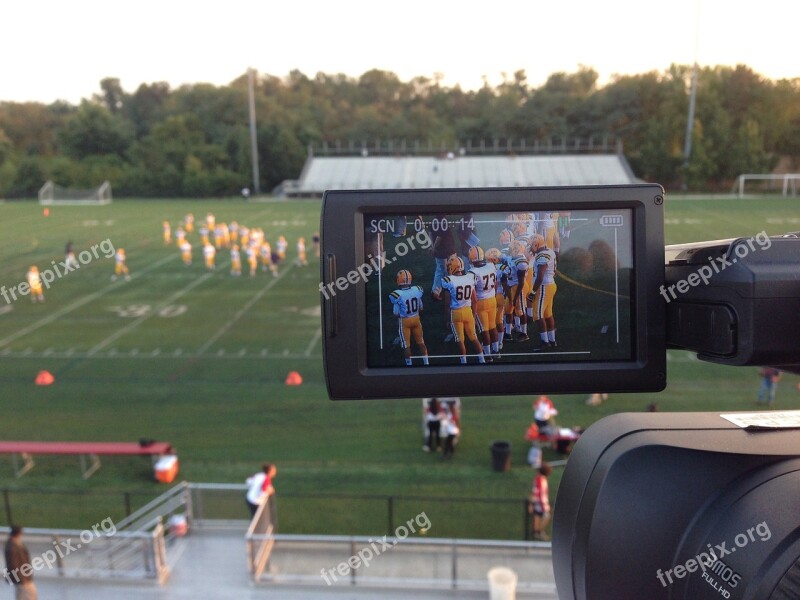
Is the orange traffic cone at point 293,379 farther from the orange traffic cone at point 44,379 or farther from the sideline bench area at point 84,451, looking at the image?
the orange traffic cone at point 44,379

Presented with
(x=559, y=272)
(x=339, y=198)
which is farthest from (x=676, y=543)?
(x=339, y=198)

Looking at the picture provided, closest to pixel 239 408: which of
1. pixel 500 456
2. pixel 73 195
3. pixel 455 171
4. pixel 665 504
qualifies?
pixel 500 456

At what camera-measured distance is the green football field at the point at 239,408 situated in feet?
24.5

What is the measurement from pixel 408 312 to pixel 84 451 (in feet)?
25.3

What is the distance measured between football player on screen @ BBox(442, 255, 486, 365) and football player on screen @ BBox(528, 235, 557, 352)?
130mm

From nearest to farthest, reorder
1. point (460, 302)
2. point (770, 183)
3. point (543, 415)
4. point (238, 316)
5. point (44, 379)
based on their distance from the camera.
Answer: point (460, 302) → point (543, 415) → point (44, 379) → point (238, 316) → point (770, 183)

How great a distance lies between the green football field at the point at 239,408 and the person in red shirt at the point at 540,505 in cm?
25

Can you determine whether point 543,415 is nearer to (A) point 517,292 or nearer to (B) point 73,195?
(A) point 517,292

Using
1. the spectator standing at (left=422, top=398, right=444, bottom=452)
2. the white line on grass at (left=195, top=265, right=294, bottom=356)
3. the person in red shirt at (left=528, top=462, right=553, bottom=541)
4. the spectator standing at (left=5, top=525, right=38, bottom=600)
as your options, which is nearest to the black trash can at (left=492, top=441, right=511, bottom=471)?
the spectator standing at (left=422, top=398, right=444, bottom=452)

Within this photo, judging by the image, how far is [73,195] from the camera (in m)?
44.5

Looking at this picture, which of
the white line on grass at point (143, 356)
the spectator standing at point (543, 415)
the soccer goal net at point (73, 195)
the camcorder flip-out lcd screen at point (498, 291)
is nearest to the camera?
the camcorder flip-out lcd screen at point (498, 291)

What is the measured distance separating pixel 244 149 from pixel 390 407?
43.4 meters

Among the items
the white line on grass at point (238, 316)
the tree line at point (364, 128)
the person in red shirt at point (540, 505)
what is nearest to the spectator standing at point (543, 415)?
the person in red shirt at point (540, 505)

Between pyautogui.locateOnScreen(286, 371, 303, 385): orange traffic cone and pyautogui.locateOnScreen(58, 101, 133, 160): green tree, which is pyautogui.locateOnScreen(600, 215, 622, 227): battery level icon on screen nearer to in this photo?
pyautogui.locateOnScreen(286, 371, 303, 385): orange traffic cone
